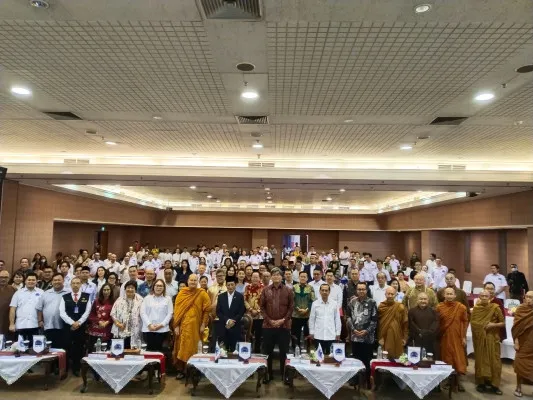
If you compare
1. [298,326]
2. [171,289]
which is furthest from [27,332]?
[298,326]

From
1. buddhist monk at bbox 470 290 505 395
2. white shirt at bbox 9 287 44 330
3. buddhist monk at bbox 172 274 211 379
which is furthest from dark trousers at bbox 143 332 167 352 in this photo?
buddhist monk at bbox 470 290 505 395

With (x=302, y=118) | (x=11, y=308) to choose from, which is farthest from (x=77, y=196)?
(x=302, y=118)

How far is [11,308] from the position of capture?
6496mm

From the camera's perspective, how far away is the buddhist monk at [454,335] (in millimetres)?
6129

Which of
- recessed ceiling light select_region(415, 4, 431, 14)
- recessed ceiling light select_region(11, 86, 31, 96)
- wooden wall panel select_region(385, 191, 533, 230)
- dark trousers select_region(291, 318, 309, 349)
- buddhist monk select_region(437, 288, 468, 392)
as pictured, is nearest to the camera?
recessed ceiling light select_region(415, 4, 431, 14)

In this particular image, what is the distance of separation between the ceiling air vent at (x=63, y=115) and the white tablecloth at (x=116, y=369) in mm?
3879

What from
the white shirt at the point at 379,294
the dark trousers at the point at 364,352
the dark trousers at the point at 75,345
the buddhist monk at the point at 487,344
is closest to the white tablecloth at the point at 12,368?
the dark trousers at the point at 75,345

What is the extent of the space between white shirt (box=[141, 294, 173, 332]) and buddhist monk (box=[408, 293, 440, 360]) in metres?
3.70

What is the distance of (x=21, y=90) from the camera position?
576 centimetres

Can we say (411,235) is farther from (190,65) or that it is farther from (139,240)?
(190,65)

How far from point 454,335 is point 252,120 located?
453cm

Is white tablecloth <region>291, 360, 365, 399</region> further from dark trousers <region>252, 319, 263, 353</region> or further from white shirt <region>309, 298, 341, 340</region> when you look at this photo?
dark trousers <region>252, 319, 263, 353</region>

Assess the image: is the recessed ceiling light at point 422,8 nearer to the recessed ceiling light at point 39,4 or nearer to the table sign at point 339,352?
the recessed ceiling light at point 39,4

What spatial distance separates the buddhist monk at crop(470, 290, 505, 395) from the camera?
6.19m
